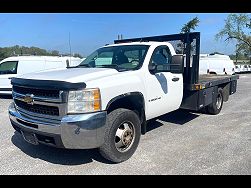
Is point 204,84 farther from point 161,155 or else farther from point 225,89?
point 161,155

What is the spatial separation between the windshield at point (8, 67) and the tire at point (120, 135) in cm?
892

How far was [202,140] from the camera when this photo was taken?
525cm

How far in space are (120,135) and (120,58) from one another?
1.73m

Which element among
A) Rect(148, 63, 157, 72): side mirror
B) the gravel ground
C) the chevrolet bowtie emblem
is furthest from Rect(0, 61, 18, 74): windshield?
Rect(148, 63, 157, 72): side mirror

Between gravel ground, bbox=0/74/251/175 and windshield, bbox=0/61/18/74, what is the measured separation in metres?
5.93

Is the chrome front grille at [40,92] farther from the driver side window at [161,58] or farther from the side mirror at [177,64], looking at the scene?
the side mirror at [177,64]

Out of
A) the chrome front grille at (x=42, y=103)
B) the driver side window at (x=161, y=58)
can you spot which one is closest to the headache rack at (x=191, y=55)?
the driver side window at (x=161, y=58)

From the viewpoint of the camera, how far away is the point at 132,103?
449 cm

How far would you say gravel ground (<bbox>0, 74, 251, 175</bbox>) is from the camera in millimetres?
3895

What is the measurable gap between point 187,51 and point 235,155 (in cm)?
253

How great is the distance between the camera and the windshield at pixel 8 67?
11502mm
